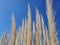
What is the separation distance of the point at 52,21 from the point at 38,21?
369 millimetres

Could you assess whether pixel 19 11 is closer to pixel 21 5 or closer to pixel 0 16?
pixel 21 5

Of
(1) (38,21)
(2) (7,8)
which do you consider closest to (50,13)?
(1) (38,21)

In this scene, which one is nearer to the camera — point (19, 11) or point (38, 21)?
point (38, 21)

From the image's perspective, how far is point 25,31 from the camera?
923 millimetres

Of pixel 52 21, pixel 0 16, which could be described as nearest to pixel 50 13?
pixel 52 21

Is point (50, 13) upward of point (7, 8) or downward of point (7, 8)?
downward

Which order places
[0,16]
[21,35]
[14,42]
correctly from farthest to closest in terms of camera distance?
[0,16]
[21,35]
[14,42]

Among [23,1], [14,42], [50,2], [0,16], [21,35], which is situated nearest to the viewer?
[50,2]

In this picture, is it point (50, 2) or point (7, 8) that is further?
point (7, 8)

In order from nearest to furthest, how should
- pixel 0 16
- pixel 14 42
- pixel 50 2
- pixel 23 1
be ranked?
pixel 50 2
pixel 14 42
pixel 0 16
pixel 23 1

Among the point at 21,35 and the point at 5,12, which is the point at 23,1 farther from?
the point at 21,35

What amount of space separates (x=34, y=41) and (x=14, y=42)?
149mm

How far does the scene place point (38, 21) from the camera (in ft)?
2.98

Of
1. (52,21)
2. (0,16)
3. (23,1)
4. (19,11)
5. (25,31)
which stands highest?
(23,1)
